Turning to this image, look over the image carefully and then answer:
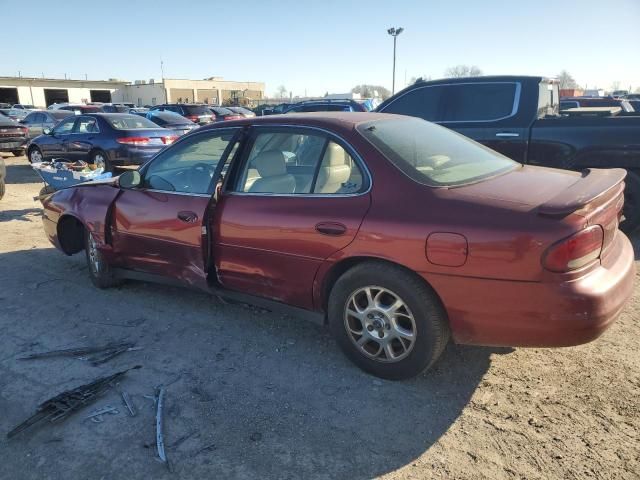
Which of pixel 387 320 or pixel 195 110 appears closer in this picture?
pixel 387 320

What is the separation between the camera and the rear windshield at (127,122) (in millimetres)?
11422

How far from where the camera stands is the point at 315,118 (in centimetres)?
354

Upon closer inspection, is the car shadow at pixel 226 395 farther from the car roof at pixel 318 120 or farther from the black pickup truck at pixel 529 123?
the black pickup truck at pixel 529 123

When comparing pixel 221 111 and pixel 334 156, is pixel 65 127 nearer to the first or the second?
pixel 334 156

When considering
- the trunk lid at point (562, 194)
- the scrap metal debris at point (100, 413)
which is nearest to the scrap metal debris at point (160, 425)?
the scrap metal debris at point (100, 413)

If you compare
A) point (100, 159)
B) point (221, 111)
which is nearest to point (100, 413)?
point (100, 159)

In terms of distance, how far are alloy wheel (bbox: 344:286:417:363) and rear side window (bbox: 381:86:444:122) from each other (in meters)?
4.51

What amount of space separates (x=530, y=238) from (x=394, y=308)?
0.88 metres

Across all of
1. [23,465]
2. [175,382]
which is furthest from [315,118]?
[23,465]

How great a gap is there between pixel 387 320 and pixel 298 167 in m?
1.31

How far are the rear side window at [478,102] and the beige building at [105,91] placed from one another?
58590mm

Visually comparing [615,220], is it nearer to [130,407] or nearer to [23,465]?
Result: [130,407]

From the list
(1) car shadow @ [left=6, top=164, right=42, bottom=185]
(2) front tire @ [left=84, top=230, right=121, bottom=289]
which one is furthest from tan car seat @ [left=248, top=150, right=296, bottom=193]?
(1) car shadow @ [left=6, top=164, right=42, bottom=185]

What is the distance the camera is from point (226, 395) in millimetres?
3055
